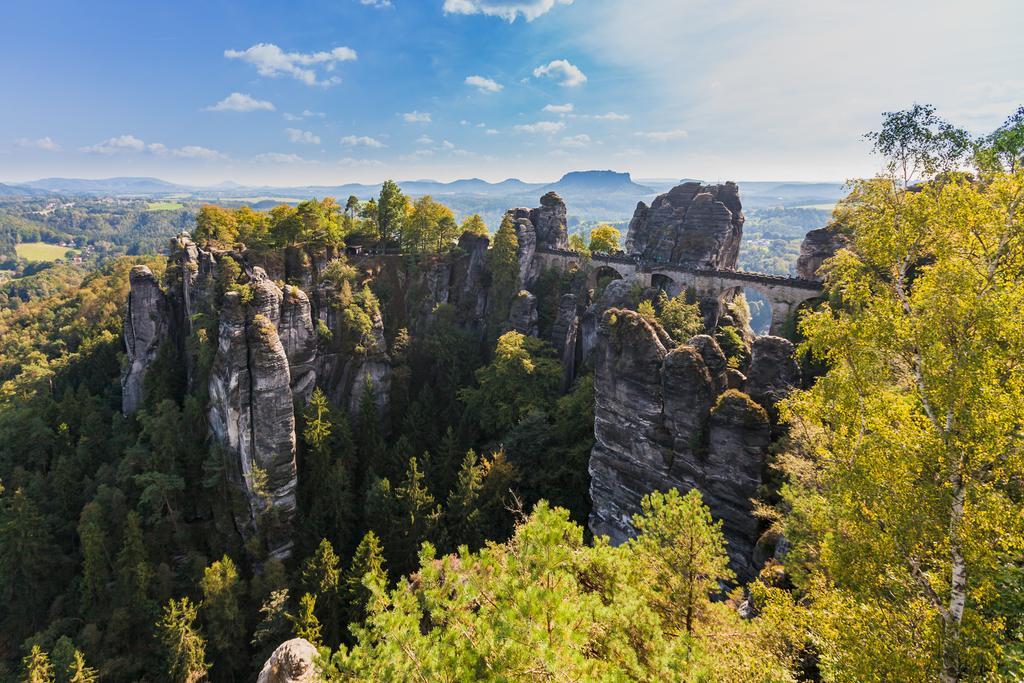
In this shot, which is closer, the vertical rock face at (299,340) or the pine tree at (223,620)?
the pine tree at (223,620)

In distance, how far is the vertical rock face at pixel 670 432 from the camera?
24.3 meters

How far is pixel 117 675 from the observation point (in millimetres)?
29203

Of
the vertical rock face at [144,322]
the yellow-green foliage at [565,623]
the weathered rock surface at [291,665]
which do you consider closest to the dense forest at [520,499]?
the yellow-green foliage at [565,623]

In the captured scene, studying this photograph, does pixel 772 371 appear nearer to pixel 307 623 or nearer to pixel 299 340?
pixel 307 623

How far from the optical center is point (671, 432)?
27.2 m

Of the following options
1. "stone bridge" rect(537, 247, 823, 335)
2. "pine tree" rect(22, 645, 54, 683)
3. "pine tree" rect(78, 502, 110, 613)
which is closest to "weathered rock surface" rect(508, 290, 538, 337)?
"stone bridge" rect(537, 247, 823, 335)

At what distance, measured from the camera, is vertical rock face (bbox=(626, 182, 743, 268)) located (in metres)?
52.6

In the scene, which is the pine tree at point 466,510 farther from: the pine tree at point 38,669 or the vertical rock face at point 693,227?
the vertical rock face at point 693,227

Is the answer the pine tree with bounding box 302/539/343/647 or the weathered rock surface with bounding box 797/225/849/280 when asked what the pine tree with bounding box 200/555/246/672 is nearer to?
the pine tree with bounding box 302/539/343/647

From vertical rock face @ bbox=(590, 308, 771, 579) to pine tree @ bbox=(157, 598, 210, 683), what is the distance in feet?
85.7

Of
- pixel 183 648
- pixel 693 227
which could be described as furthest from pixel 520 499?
pixel 693 227

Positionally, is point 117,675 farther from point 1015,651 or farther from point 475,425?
point 1015,651

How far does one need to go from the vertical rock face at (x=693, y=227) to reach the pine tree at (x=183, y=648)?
2099 inches

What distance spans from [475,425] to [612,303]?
59.7 feet
